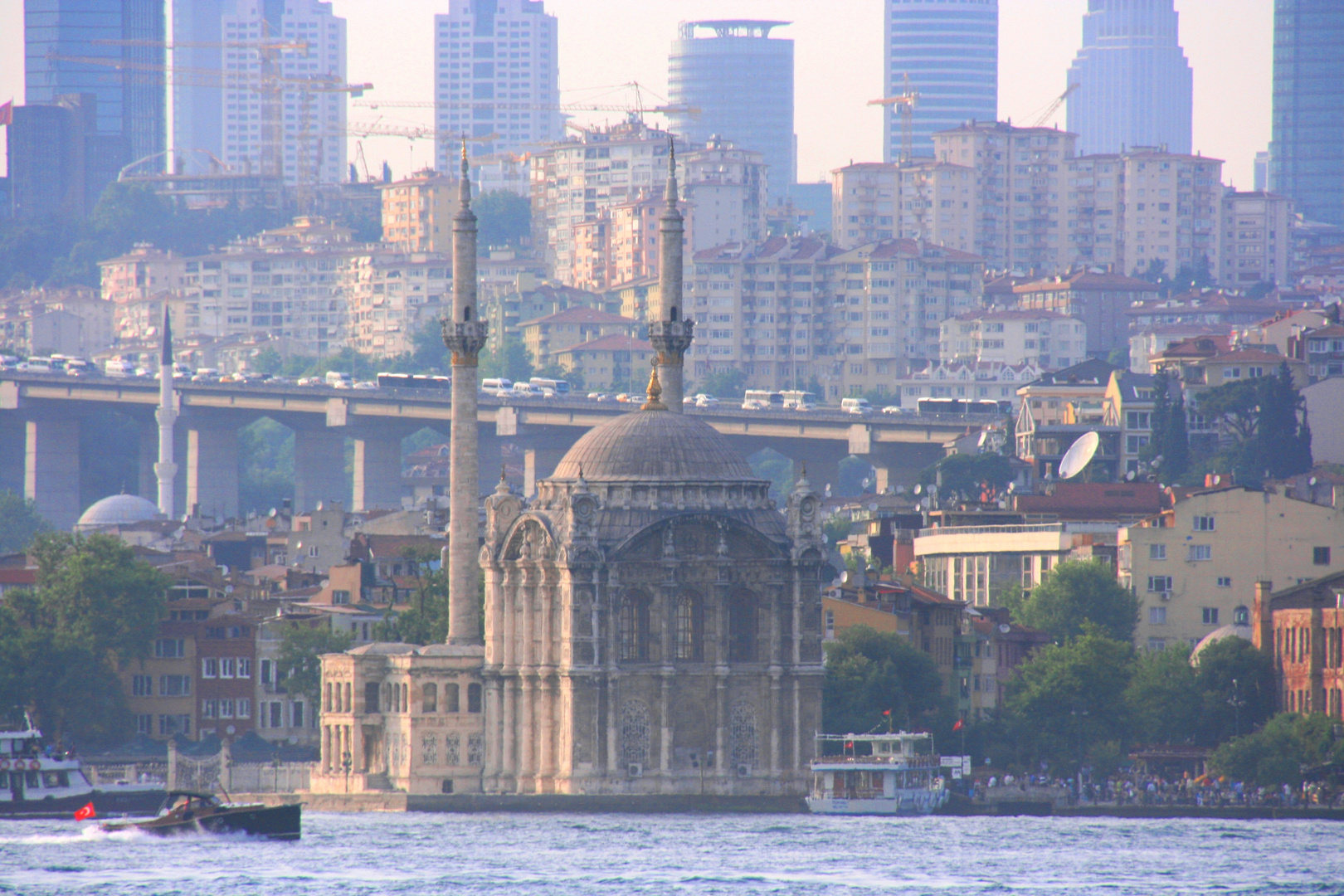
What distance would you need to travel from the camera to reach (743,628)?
92.9 meters

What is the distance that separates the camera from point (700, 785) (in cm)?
9200

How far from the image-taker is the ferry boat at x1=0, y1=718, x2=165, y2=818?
9175 centimetres

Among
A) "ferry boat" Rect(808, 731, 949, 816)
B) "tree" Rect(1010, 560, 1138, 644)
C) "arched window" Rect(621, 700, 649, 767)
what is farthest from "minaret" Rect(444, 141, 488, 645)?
"tree" Rect(1010, 560, 1138, 644)

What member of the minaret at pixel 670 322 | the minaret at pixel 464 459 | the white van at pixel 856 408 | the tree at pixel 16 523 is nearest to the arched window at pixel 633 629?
the minaret at pixel 464 459

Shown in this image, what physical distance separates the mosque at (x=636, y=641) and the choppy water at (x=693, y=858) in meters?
2.97

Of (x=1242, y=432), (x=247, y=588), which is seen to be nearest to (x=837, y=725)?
(x=247, y=588)

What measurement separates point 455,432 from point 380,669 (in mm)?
7026

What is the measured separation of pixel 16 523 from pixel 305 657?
86001mm

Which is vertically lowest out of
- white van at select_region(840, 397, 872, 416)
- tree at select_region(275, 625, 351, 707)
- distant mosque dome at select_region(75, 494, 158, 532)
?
tree at select_region(275, 625, 351, 707)

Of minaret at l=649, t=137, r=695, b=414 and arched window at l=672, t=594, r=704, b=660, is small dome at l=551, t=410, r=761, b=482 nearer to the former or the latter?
arched window at l=672, t=594, r=704, b=660

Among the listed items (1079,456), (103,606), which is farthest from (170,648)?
(1079,456)

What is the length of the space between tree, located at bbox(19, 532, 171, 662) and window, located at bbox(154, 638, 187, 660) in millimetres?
650

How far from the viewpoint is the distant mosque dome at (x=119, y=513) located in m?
178

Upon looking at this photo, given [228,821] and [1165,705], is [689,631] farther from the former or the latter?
[228,821]
